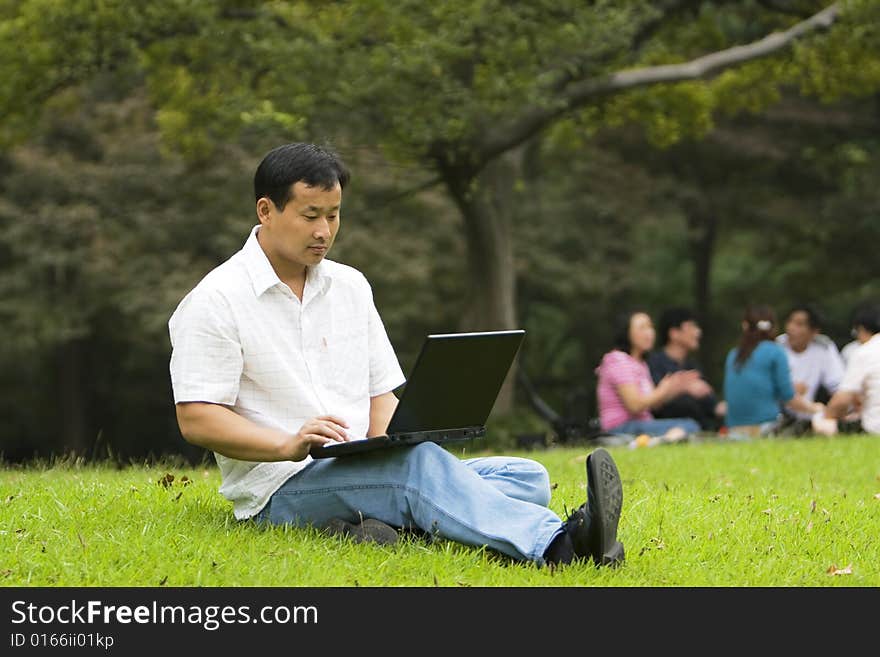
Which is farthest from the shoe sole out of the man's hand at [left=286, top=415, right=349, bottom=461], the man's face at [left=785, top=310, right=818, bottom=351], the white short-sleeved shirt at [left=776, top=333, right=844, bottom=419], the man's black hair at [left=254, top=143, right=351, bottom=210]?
the white short-sleeved shirt at [left=776, top=333, right=844, bottom=419]

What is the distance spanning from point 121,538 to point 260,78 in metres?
11.1

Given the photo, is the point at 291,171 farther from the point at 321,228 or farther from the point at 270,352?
the point at 270,352

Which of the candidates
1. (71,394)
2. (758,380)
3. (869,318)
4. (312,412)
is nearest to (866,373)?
(869,318)

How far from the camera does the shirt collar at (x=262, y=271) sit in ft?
17.2

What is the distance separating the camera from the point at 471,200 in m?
16.0

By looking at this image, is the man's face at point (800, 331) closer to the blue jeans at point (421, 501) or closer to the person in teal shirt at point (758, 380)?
the person in teal shirt at point (758, 380)

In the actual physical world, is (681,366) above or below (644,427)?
above

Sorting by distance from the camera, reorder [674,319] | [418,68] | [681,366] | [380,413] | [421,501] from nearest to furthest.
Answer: [421,501], [380,413], [681,366], [674,319], [418,68]

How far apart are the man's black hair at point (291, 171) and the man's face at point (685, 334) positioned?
26.6 ft

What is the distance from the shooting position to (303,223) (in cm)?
518

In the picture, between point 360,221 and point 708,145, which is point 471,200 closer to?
point 360,221

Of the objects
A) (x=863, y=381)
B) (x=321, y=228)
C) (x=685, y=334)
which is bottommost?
(x=863, y=381)

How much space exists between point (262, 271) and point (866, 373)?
7344mm
